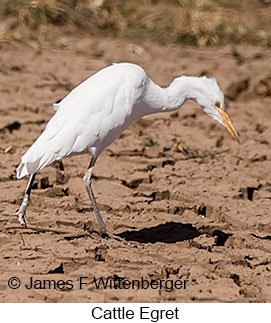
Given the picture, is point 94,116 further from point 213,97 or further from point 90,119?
point 213,97

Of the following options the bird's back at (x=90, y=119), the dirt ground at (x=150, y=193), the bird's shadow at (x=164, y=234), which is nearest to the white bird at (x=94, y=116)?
the bird's back at (x=90, y=119)

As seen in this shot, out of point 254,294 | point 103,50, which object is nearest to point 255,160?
point 254,294

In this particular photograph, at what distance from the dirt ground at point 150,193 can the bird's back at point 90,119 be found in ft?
Result: 1.42

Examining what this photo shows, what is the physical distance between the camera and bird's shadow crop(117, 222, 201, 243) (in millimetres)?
4582

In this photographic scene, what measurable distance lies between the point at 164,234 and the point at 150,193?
0.68 metres

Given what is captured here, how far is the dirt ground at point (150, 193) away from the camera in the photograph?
154 inches

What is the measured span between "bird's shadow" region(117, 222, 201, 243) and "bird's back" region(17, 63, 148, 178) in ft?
1.73

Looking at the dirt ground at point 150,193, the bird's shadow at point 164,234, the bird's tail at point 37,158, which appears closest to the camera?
the dirt ground at point 150,193

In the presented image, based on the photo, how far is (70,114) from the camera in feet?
14.4

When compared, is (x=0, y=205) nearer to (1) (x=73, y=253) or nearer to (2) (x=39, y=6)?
(1) (x=73, y=253)

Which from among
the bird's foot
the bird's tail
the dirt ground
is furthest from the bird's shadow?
the bird's tail

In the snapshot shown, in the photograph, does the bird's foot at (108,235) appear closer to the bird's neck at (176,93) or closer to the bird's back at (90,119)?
the bird's back at (90,119)

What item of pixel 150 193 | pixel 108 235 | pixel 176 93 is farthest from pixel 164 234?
pixel 176 93

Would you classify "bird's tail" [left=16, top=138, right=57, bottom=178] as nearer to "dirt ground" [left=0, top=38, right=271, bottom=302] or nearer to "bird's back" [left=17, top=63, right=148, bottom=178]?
"bird's back" [left=17, top=63, right=148, bottom=178]
